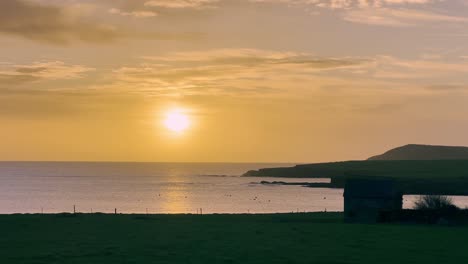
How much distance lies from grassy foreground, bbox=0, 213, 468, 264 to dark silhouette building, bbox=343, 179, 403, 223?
10.3 metres

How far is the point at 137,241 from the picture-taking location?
1828 inches

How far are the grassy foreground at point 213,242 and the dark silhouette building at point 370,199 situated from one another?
10271 mm

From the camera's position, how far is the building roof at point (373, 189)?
71.1 meters

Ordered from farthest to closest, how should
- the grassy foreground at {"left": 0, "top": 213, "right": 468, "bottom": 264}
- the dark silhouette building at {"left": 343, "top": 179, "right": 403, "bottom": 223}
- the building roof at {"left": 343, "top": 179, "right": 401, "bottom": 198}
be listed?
the building roof at {"left": 343, "top": 179, "right": 401, "bottom": 198} → the dark silhouette building at {"left": 343, "top": 179, "right": 403, "bottom": 223} → the grassy foreground at {"left": 0, "top": 213, "right": 468, "bottom": 264}

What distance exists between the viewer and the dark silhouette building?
231 feet

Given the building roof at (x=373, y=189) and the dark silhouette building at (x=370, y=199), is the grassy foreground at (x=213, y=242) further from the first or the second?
the building roof at (x=373, y=189)

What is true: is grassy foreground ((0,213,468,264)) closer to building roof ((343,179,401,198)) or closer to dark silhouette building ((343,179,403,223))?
dark silhouette building ((343,179,403,223))

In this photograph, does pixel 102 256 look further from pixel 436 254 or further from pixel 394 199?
pixel 394 199

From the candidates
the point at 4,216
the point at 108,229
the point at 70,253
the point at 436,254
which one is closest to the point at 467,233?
the point at 436,254

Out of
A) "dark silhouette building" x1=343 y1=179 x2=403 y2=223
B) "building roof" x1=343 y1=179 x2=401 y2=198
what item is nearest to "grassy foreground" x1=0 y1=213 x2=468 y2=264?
"dark silhouette building" x1=343 y1=179 x2=403 y2=223

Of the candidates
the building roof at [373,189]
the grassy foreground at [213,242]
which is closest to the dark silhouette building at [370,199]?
the building roof at [373,189]

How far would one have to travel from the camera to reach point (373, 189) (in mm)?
71500

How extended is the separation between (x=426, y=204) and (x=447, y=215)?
11692 millimetres

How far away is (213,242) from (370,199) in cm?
2974
